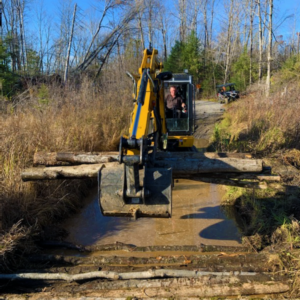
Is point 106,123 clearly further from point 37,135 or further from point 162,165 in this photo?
point 162,165

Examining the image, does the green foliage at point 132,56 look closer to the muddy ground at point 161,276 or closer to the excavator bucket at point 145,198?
the muddy ground at point 161,276

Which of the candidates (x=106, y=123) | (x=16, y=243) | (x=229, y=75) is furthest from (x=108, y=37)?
(x=229, y=75)

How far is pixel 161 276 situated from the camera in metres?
3.23

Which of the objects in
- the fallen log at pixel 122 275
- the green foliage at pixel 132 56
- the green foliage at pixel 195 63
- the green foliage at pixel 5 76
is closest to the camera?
the fallen log at pixel 122 275

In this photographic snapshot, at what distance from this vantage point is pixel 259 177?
4.10m

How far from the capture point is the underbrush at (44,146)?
168 inches

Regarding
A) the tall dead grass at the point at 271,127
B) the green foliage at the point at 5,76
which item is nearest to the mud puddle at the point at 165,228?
the tall dead grass at the point at 271,127

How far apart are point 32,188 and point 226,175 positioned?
10.6 feet

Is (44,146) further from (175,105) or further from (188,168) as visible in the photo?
(175,105)

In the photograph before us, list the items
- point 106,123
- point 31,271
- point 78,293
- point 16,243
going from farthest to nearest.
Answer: point 106,123 → point 16,243 → point 31,271 → point 78,293

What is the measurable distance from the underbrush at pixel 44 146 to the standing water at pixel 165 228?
444 mm

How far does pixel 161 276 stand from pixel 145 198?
1.01 meters

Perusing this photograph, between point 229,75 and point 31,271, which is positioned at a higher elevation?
point 229,75

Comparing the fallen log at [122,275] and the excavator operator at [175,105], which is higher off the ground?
the excavator operator at [175,105]
